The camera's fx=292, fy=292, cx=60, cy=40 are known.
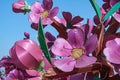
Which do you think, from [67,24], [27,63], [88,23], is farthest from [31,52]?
[67,24]

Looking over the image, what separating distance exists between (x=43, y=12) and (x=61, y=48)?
7.2 inches

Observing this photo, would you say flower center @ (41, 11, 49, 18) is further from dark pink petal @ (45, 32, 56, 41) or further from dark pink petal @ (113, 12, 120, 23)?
dark pink petal @ (113, 12, 120, 23)

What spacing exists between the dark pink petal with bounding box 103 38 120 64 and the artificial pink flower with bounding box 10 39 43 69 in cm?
11

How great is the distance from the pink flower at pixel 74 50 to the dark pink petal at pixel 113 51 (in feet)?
0.07

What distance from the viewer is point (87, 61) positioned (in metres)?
0.45

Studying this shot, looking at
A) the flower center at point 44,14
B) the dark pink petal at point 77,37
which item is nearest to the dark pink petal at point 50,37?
the flower center at point 44,14

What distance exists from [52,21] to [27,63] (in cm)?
17

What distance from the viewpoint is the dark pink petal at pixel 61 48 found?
0.50m

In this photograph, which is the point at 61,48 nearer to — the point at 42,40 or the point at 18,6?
the point at 42,40

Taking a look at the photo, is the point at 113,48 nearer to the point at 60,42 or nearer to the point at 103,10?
the point at 60,42

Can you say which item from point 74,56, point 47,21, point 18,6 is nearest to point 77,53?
point 74,56

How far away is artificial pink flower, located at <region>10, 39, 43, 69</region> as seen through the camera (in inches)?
18.6

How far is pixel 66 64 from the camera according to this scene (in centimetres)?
46

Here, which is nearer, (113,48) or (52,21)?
(113,48)
